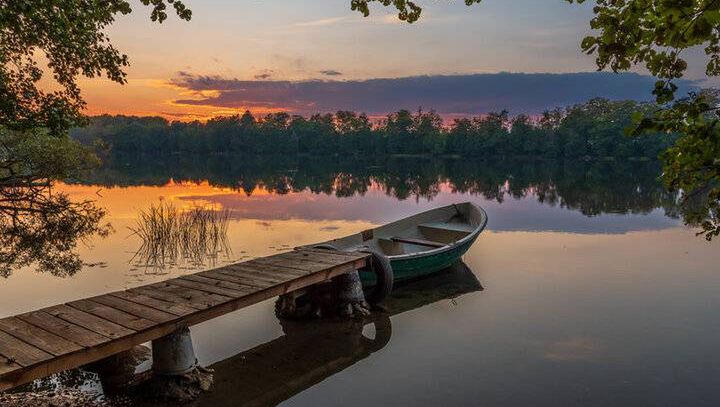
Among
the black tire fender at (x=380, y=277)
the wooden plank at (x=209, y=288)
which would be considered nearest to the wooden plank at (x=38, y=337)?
the wooden plank at (x=209, y=288)

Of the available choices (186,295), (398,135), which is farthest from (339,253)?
(398,135)

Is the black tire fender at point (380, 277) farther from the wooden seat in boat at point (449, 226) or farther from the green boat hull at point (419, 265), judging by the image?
the wooden seat in boat at point (449, 226)

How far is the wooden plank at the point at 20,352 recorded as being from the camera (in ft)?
15.9

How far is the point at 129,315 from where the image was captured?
6.29m

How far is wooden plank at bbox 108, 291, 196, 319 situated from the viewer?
6.43 meters

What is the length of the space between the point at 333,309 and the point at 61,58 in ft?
23.4

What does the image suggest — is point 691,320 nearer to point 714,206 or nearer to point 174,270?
point 714,206

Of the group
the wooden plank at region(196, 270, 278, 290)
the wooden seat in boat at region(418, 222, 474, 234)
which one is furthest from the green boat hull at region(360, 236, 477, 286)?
the wooden plank at region(196, 270, 278, 290)

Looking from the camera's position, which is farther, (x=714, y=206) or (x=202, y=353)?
(x=202, y=353)

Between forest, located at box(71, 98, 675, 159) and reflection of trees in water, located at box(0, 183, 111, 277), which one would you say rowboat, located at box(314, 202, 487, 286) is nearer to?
reflection of trees in water, located at box(0, 183, 111, 277)

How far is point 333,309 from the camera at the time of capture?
32.0 ft

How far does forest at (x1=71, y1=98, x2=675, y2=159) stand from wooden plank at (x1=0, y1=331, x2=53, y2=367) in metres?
72.5

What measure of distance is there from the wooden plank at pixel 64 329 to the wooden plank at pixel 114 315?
0.37 metres

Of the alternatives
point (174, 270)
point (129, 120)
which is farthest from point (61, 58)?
point (129, 120)
